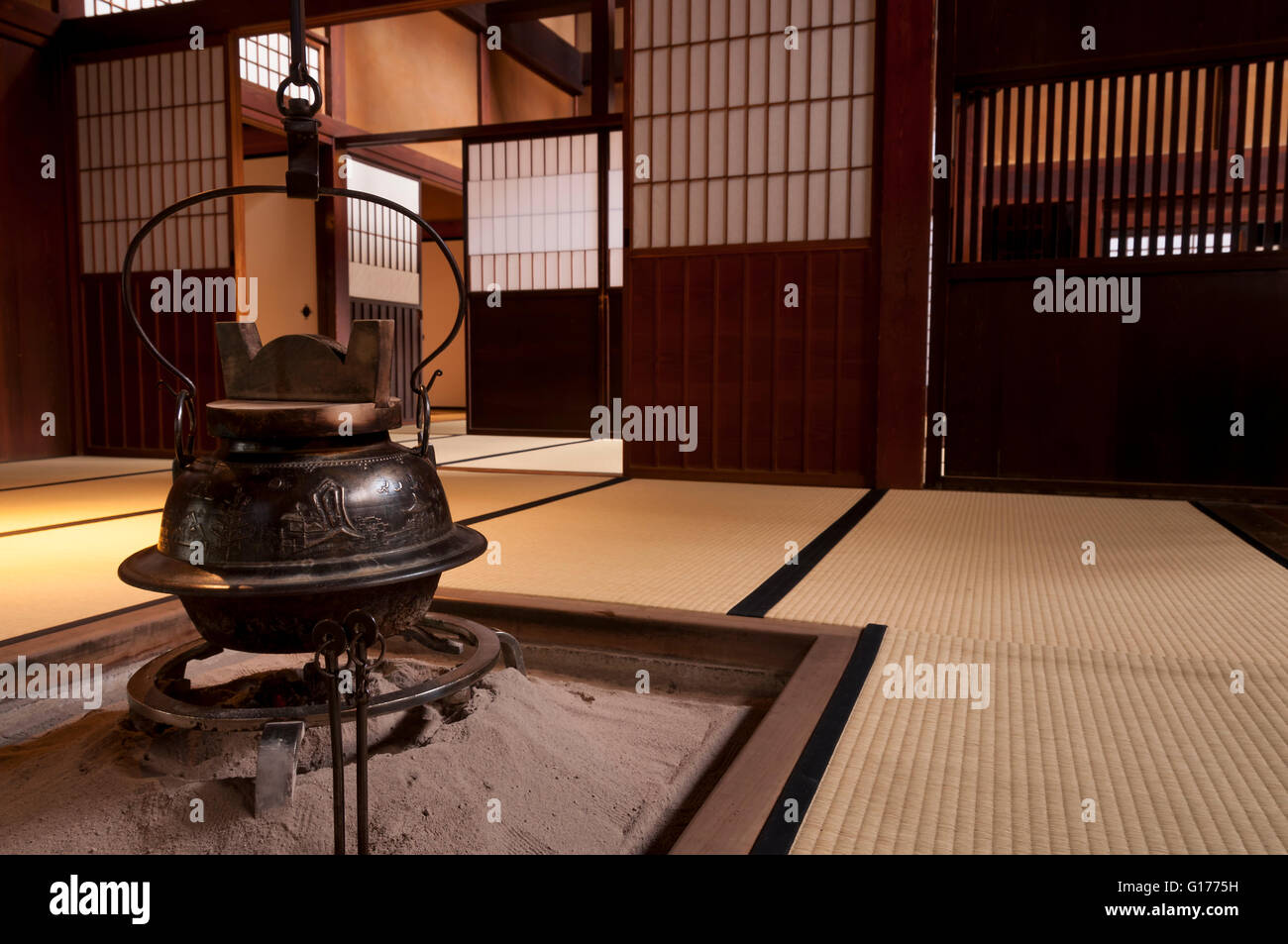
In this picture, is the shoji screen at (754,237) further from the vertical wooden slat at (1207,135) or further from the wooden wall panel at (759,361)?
the vertical wooden slat at (1207,135)

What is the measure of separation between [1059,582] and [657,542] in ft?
3.51

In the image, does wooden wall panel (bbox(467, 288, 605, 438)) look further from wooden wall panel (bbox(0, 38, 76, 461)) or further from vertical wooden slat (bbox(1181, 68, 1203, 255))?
vertical wooden slat (bbox(1181, 68, 1203, 255))

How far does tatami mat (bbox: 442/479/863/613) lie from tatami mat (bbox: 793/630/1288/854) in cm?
64

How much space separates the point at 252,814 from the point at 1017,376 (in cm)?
346

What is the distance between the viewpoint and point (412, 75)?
727cm

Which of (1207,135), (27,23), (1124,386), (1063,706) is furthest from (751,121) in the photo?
(27,23)

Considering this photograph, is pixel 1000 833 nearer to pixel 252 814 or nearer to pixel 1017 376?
pixel 252 814

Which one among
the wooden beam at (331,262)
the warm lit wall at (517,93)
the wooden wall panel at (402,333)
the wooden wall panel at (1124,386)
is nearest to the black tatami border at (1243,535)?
the wooden wall panel at (1124,386)

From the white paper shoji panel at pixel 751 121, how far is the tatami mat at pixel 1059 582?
5.08 ft

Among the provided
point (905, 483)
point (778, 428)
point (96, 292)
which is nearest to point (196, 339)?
point (96, 292)

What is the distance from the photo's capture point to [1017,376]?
381 cm

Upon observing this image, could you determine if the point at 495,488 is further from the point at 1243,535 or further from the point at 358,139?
the point at 358,139

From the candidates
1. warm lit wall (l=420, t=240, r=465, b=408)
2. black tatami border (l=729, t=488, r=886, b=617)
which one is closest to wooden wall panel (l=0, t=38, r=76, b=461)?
warm lit wall (l=420, t=240, r=465, b=408)

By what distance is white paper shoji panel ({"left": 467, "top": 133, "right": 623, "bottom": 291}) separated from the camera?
21.4ft
